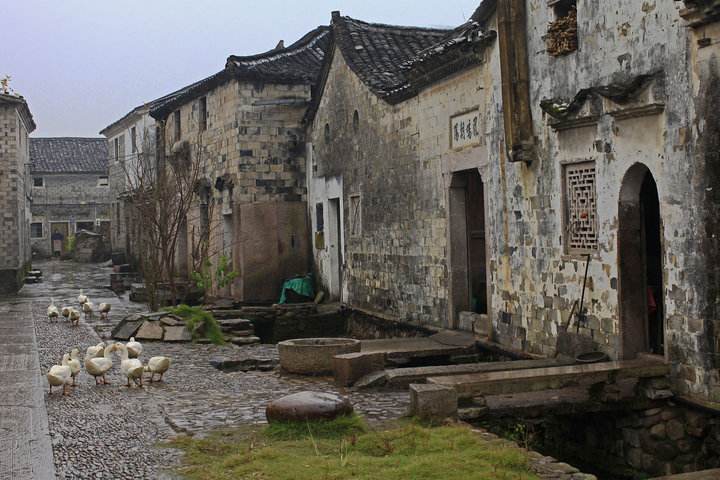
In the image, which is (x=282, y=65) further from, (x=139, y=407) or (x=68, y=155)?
(x=68, y=155)

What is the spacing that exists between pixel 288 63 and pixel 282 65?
0.26 metres

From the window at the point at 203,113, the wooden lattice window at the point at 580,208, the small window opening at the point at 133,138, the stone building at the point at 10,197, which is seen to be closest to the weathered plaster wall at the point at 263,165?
the window at the point at 203,113

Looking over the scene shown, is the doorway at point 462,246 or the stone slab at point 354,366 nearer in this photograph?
the stone slab at point 354,366

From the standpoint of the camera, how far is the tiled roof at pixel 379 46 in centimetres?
1650

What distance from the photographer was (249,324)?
659 inches

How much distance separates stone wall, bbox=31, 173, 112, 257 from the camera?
171ft

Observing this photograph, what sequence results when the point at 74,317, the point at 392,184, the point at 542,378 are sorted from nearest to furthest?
the point at 542,378 < the point at 392,184 < the point at 74,317

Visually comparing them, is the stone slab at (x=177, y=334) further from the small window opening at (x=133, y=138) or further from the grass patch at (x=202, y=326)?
the small window opening at (x=133, y=138)

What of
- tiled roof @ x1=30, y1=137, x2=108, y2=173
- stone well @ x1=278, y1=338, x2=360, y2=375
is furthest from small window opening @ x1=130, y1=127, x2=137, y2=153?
stone well @ x1=278, y1=338, x2=360, y2=375

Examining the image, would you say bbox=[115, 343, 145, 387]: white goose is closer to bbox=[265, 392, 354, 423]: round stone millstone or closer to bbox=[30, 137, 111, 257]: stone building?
bbox=[265, 392, 354, 423]: round stone millstone

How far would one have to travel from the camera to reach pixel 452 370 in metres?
9.27

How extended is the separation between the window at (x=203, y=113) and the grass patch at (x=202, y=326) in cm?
825

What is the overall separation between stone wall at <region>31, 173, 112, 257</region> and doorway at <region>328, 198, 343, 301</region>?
35622mm

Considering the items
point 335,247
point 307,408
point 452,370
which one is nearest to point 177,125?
point 335,247
